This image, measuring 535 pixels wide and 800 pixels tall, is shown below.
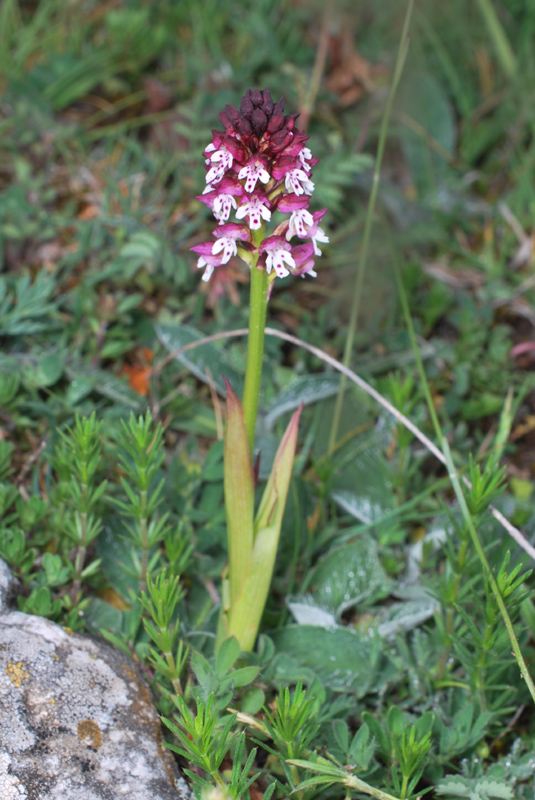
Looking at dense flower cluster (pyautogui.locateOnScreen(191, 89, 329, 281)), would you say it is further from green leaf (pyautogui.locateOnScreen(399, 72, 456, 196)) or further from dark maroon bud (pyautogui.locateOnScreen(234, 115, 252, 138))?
green leaf (pyautogui.locateOnScreen(399, 72, 456, 196))

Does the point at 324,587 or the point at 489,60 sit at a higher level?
the point at 489,60

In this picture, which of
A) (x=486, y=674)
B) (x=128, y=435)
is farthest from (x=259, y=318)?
(x=486, y=674)

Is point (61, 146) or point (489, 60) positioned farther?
point (489, 60)

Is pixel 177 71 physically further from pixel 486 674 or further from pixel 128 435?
pixel 486 674

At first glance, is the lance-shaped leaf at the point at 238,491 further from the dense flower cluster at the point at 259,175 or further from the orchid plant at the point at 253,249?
the dense flower cluster at the point at 259,175

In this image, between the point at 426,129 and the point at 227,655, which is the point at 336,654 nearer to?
the point at 227,655

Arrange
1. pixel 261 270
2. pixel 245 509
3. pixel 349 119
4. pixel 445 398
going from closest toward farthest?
pixel 261 270, pixel 245 509, pixel 445 398, pixel 349 119

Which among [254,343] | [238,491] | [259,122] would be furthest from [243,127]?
[238,491]
